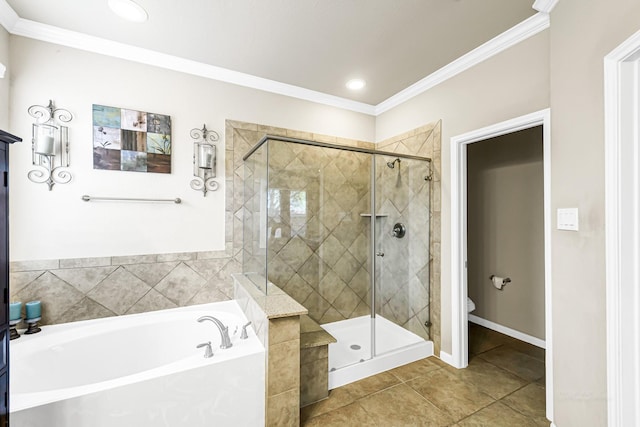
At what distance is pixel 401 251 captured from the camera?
2816 mm

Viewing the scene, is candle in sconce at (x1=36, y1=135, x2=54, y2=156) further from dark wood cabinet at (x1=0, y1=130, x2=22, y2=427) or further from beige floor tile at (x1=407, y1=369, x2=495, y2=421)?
beige floor tile at (x1=407, y1=369, x2=495, y2=421)

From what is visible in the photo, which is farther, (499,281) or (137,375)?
(499,281)

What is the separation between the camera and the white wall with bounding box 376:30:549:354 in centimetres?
183

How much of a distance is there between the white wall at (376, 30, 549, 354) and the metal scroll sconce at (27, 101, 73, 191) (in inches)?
118

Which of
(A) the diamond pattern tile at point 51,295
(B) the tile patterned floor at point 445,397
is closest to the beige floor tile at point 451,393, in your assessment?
(B) the tile patterned floor at point 445,397

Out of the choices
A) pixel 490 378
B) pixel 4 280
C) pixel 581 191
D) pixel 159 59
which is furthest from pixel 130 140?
pixel 490 378

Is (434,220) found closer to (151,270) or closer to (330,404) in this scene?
(330,404)

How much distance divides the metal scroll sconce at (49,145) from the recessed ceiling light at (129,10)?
2.71 ft

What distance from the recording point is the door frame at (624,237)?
3.67 ft

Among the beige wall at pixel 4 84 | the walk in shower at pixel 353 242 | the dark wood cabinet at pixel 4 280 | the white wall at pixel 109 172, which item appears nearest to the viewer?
the dark wood cabinet at pixel 4 280

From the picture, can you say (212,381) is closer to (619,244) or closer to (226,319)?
(226,319)

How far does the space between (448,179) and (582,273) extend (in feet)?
4.05

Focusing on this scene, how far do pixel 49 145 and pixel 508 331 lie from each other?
4474 mm

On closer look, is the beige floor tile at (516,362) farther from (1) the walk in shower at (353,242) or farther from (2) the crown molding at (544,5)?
(2) the crown molding at (544,5)
